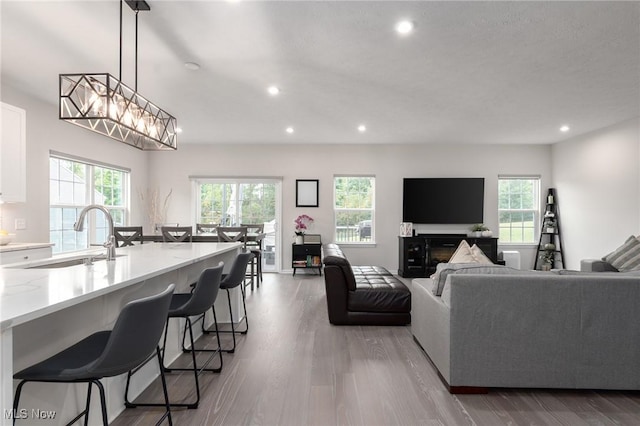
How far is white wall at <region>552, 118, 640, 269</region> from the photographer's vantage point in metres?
5.12

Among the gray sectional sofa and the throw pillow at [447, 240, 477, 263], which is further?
the throw pillow at [447, 240, 477, 263]

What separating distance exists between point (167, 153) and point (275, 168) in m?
2.26

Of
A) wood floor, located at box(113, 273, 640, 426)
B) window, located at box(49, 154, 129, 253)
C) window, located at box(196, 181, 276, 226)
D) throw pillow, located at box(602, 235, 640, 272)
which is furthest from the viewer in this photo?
window, located at box(196, 181, 276, 226)

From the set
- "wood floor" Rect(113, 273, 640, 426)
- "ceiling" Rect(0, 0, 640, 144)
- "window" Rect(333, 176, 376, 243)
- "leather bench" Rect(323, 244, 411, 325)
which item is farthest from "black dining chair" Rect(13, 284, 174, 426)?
"window" Rect(333, 176, 376, 243)

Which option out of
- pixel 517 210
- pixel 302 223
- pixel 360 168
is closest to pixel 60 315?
pixel 302 223

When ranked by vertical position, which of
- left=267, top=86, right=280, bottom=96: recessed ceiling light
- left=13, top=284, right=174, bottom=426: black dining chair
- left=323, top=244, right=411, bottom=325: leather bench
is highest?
left=267, top=86, right=280, bottom=96: recessed ceiling light

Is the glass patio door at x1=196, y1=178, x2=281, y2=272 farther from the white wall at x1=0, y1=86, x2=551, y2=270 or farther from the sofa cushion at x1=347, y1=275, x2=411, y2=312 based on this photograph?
the sofa cushion at x1=347, y1=275, x2=411, y2=312

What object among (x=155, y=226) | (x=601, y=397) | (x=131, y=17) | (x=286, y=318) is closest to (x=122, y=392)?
(x=286, y=318)

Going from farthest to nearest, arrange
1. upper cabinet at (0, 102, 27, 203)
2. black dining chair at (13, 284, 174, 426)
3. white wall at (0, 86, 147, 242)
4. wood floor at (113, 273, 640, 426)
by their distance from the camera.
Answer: white wall at (0, 86, 147, 242) → upper cabinet at (0, 102, 27, 203) → wood floor at (113, 273, 640, 426) → black dining chair at (13, 284, 174, 426)

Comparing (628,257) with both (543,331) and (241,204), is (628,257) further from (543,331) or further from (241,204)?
(241,204)

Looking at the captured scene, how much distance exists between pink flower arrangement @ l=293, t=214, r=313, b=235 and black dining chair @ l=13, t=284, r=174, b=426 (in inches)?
214

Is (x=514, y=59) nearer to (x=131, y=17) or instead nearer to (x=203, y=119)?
(x=131, y=17)

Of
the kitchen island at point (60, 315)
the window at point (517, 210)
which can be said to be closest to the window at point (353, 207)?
the window at point (517, 210)

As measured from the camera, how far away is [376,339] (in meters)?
3.39
